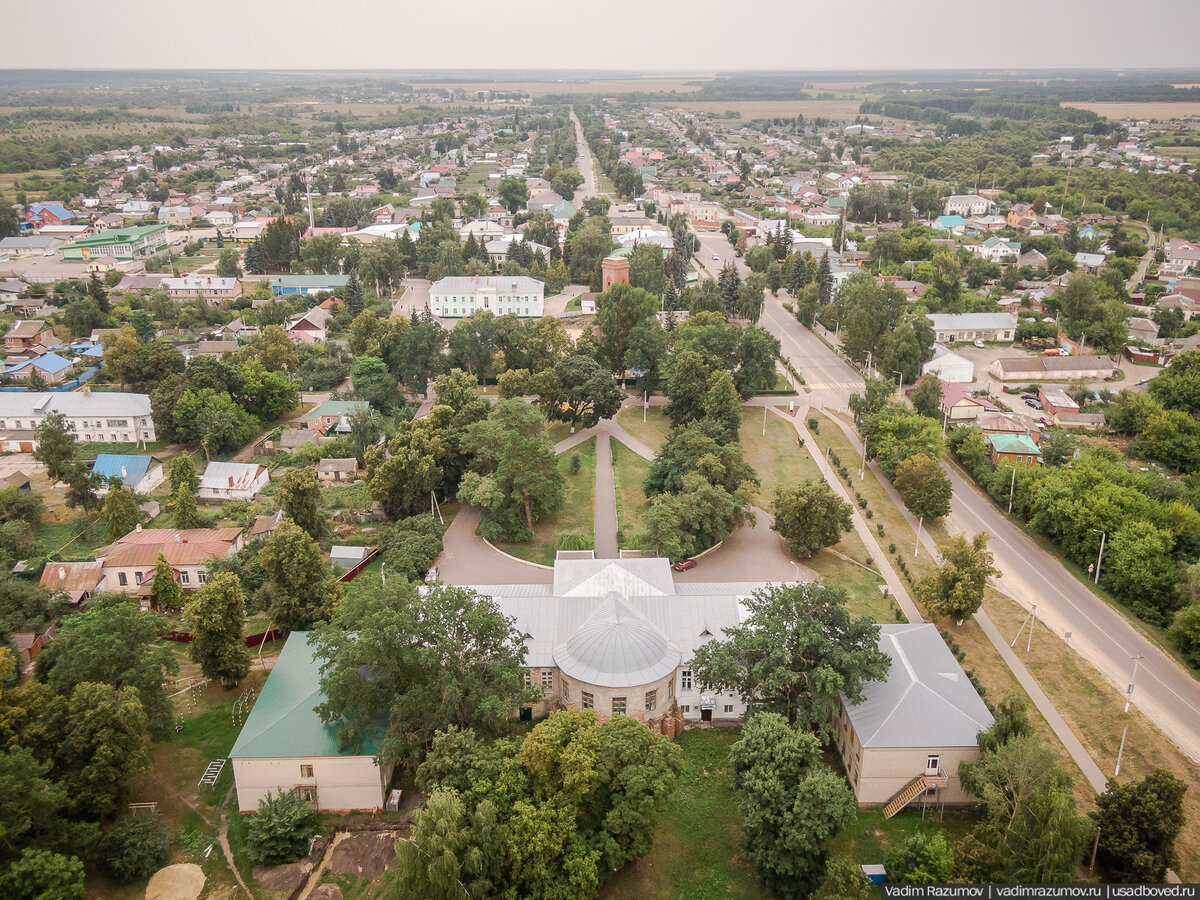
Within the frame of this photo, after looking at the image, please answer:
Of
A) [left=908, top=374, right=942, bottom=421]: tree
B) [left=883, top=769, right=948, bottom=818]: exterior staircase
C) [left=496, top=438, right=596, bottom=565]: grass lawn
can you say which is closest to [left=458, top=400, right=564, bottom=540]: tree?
[left=496, top=438, right=596, bottom=565]: grass lawn

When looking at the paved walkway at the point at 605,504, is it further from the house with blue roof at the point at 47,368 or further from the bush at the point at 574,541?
the house with blue roof at the point at 47,368

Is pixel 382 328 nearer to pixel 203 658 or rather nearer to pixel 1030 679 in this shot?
pixel 203 658

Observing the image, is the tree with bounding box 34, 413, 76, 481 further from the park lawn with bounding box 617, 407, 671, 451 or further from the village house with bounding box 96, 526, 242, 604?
the park lawn with bounding box 617, 407, 671, 451

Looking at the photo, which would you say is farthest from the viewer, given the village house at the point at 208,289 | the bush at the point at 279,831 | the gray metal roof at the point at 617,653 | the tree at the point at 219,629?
the village house at the point at 208,289

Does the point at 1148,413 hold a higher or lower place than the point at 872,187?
lower

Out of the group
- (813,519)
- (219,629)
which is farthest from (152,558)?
(813,519)

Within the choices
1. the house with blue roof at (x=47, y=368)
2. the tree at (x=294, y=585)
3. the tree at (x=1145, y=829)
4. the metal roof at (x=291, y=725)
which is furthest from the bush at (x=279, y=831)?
the house with blue roof at (x=47, y=368)

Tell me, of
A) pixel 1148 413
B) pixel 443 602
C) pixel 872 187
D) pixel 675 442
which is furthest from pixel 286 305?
pixel 872 187
